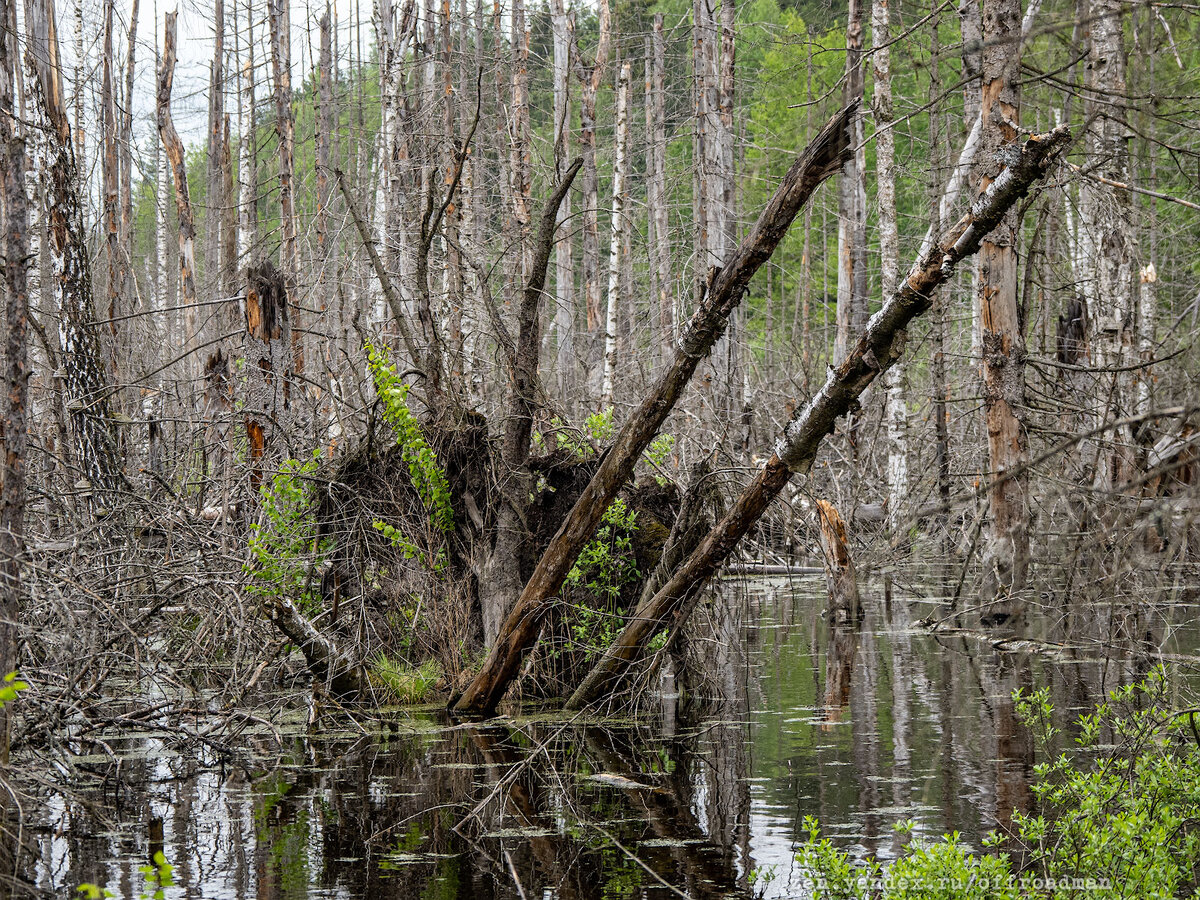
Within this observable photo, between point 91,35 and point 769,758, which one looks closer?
point 769,758

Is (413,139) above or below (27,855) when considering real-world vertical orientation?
above

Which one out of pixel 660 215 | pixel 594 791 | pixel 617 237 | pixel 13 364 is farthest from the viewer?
pixel 660 215

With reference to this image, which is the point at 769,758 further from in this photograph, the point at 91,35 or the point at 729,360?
the point at 91,35

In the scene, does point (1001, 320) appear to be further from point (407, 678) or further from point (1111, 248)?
point (407, 678)

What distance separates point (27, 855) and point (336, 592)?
12.7 ft

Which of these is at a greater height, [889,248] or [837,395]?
[889,248]

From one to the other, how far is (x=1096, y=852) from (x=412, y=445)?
21.0 feet

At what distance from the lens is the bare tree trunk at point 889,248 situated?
16531 mm

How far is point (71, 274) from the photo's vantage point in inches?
392

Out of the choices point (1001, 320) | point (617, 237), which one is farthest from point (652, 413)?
point (617, 237)

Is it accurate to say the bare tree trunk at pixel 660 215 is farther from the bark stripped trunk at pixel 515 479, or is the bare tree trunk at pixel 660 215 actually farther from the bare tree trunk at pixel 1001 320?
the bark stripped trunk at pixel 515 479

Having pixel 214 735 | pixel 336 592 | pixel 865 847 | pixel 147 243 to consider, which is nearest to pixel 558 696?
pixel 336 592

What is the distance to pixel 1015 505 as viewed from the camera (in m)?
10.7

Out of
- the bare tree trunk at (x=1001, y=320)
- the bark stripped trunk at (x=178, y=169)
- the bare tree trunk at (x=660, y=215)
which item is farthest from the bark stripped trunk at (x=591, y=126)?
the bark stripped trunk at (x=178, y=169)
